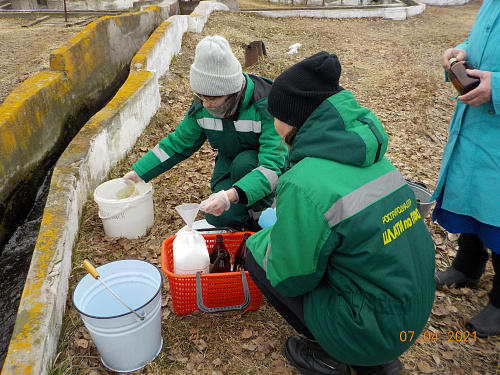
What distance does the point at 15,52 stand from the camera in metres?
7.92

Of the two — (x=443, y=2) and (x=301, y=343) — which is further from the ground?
(x=443, y=2)

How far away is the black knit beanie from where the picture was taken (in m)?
1.85

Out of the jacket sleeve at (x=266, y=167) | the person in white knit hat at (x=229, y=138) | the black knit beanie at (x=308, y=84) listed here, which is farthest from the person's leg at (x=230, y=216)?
the black knit beanie at (x=308, y=84)

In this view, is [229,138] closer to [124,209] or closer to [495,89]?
[124,209]

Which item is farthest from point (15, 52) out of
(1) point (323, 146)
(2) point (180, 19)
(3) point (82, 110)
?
(1) point (323, 146)

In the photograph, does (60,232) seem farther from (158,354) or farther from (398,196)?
(398,196)

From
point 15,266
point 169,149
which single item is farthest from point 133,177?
point 15,266

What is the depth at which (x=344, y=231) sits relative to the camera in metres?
1.69

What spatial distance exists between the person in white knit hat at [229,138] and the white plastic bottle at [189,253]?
22 cm

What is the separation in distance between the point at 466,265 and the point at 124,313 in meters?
2.56

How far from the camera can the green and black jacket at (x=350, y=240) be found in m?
1.72

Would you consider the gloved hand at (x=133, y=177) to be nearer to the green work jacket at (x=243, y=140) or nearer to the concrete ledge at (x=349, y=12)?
the green work jacket at (x=243, y=140)
